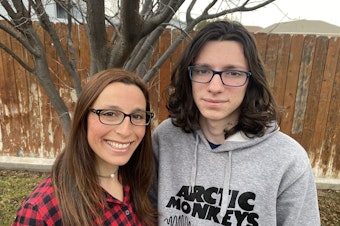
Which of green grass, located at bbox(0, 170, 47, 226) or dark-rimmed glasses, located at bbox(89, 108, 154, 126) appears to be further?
green grass, located at bbox(0, 170, 47, 226)

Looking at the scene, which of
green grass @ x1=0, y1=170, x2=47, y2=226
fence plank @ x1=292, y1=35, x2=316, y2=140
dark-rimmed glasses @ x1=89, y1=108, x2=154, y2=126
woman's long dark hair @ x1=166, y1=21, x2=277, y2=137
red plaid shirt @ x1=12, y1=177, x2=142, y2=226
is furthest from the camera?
fence plank @ x1=292, y1=35, x2=316, y2=140

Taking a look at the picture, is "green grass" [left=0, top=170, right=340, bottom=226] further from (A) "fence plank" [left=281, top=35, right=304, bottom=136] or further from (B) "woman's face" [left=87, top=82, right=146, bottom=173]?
(B) "woman's face" [left=87, top=82, right=146, bottom=173]

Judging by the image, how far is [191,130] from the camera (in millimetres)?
1664

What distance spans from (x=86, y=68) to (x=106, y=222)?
322 centimetres

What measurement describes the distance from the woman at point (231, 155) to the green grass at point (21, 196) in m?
2.96

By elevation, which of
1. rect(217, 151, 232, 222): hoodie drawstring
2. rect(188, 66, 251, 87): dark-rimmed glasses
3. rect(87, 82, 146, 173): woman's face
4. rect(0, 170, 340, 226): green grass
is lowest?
rect(0, 170, 340, 226): green grass

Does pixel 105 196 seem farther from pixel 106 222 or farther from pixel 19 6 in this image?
pixel 19 6

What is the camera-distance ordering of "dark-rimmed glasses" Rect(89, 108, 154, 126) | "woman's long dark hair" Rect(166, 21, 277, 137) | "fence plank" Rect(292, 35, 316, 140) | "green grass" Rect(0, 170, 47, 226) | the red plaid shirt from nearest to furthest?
the red plaid shirt < "dark-rimmed glasses" Rect(89, 108, 154, 126) < "woman's long dark hair" Rect(166, 21, 277, 137) < "green grass" Rect(0, 170, 47, 226) < "fence plank" Rect(292, 35, 316, 140)

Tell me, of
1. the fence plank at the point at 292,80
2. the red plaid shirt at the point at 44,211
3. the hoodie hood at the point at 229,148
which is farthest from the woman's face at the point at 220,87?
the fence plank at the point at 292,80

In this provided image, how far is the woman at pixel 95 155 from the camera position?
50.4 inches

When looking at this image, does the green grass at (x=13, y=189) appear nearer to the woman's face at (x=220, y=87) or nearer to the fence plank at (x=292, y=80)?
the woman's face at (x=220, y=87)

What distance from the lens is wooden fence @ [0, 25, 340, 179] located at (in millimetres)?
4164

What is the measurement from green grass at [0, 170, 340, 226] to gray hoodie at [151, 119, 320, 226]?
2.91 metres

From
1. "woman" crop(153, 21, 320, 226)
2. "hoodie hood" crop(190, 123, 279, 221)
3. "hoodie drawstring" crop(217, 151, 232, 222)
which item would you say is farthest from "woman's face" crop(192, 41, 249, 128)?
"hoodie drawstring" crop(217, 151, 232, 222)
